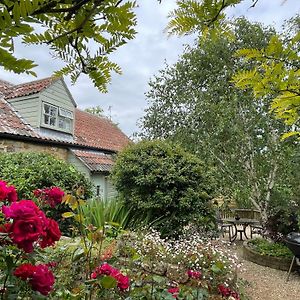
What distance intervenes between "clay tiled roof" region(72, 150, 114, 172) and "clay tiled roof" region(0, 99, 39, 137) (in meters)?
1.85

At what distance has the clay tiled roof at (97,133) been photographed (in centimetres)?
1157

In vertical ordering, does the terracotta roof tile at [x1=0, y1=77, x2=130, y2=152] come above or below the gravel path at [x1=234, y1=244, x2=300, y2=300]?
above

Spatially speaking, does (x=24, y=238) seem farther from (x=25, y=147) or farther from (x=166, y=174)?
(x=25, y=147)

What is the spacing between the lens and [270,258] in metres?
6.10

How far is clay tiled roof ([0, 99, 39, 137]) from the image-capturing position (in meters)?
7.87

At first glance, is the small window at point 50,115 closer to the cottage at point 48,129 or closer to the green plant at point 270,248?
the cottage at point 48,129

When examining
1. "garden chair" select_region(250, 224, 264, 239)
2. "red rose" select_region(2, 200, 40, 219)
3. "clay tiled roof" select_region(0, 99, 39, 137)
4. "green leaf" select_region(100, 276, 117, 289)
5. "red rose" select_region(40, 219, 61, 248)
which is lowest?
"garden chair" select_region(250, 224, 264, 239)

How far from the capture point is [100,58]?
0.72 metres

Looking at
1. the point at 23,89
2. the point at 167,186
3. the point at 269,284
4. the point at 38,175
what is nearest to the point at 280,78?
the point at 167,186

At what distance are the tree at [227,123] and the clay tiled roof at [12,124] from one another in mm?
3832

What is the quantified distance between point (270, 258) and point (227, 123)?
11.6 ft

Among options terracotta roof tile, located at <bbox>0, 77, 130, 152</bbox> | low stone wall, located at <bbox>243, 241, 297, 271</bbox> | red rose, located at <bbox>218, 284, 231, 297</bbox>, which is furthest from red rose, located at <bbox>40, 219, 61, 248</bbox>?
low stone wall, located at <bbox>243, 241, 297, 271</bbox>

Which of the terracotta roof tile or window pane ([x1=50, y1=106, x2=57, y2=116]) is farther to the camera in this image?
window pane ([x1=50, y1=106, x2=57, y2=116])

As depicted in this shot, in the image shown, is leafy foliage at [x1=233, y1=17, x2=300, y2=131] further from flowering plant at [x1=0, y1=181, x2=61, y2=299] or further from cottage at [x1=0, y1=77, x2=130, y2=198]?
cottage at [x1=0, y1=77, x2=130, y2=198]
